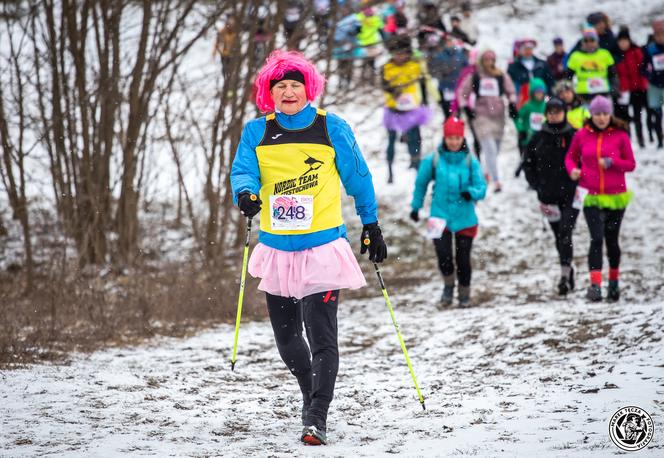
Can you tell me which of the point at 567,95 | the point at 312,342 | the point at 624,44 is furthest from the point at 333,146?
the point at 624,44

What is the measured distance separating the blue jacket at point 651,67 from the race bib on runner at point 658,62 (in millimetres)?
36

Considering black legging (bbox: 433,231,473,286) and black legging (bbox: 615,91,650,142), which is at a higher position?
black legging (bbox: 615,91,650,142)

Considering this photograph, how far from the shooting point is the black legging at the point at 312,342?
4.41 meters

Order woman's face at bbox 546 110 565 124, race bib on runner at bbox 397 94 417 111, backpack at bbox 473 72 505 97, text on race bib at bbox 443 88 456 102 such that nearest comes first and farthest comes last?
woman's face at bbox 546 110 565 124, backpack at bbox 473 72 505 97, race bib on runner at bbox 397 94 417 111, text on race bib at bbox 443 88 456 102

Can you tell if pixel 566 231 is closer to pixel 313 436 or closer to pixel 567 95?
pixel 567 95

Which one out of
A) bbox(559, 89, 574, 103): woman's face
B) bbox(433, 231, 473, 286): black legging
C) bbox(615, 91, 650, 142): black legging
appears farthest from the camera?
bbox(615, 91, 650, 142): black legging

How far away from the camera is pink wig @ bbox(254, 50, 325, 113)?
4.60m

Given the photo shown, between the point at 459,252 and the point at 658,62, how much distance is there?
8.00 metres

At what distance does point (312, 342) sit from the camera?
4.50 metres

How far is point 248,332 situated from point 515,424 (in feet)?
12.4

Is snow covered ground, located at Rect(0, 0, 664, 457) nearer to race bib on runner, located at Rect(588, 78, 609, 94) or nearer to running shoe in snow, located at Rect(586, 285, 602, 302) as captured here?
running shoe in snow, located at Rect(586, 285, 602, 302)

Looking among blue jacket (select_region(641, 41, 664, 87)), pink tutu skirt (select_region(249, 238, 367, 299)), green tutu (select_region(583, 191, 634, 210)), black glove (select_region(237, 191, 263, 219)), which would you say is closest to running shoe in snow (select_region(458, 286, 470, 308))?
green tutu (select_region(583, 191, 634, 210))

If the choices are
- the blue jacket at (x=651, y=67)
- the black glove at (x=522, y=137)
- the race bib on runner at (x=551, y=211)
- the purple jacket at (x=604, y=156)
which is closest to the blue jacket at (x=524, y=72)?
the black glove at (x=522, y=137)

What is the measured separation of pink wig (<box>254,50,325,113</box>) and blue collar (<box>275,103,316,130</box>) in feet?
0.47
